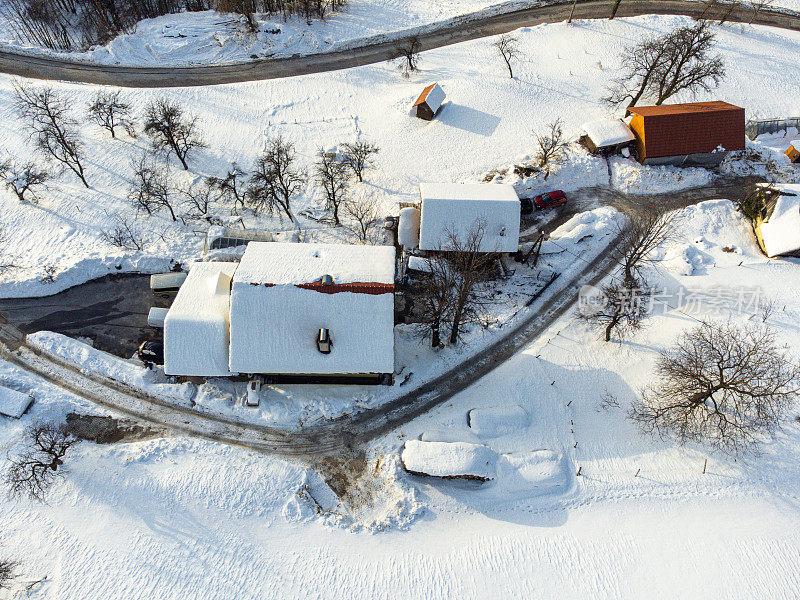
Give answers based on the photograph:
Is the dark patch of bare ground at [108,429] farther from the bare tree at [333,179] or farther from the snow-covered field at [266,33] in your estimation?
the snow-covered field at [266,33]

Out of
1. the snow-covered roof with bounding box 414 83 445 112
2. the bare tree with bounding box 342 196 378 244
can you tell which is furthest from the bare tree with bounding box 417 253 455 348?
the snow-covered roof with bounding box 414 83 445 112

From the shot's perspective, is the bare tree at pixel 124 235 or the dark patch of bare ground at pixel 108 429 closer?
the dark patch of bare ground at pixel 108 429

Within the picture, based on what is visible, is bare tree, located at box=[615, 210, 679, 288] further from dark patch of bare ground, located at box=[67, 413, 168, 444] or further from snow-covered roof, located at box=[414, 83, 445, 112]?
dark patch of bare ground, located at box=[67, 413, 168, 444]

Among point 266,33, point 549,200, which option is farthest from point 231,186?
point 266,33

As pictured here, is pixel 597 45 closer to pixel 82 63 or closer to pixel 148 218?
pixel 148 218

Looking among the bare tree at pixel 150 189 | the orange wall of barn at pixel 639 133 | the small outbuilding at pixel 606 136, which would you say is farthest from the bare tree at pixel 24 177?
the orange wall of barn at pixel 639 133

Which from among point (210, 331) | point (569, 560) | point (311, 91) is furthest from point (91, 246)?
point (569, 560)

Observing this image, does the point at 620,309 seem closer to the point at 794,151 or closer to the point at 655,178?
the point at 655,178
